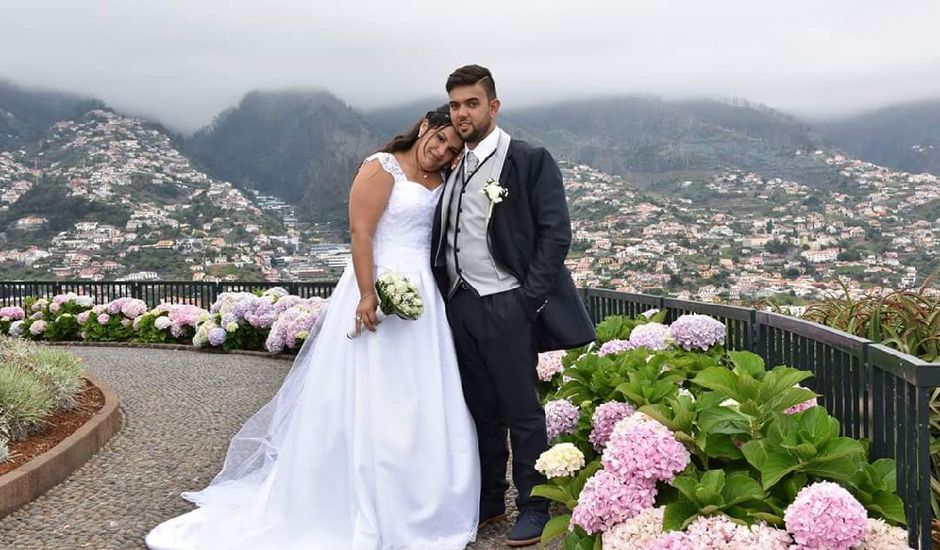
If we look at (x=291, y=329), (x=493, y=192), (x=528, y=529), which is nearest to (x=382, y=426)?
(x=528, y=529)

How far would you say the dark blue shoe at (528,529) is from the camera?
3.70 meters

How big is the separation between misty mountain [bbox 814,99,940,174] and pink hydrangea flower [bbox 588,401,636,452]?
238 feet

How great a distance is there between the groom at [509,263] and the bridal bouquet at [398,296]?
196mm

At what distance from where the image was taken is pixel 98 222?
52031 millimetres

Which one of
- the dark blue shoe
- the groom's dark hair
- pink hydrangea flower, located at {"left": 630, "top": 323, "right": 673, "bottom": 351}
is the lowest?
the dark blue shoe

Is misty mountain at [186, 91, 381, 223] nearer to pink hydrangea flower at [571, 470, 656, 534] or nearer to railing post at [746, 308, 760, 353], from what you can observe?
railing post at [746, 308, 760, 353]

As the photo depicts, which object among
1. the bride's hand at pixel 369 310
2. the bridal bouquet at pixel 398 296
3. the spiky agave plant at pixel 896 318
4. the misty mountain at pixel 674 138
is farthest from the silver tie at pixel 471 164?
the misty mountain at pixel 674 138

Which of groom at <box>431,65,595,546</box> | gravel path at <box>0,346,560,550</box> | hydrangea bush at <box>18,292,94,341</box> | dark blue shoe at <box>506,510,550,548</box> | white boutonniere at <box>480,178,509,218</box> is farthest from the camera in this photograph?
hydrangea bush at <box>18,292,94,341</box>

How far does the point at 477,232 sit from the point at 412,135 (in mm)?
670

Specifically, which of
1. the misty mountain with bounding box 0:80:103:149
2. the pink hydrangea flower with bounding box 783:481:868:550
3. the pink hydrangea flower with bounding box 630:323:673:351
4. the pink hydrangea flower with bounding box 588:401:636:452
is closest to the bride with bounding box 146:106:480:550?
the pink hydrangea flower with bounding box 588:401:636:452

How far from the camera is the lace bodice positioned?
152 inches

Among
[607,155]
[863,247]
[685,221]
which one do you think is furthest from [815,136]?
[863,247]

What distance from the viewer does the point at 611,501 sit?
255 cm

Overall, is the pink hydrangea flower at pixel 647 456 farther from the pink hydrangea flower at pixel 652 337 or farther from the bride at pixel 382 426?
the pink hydrangea flower at pixel 652 337
